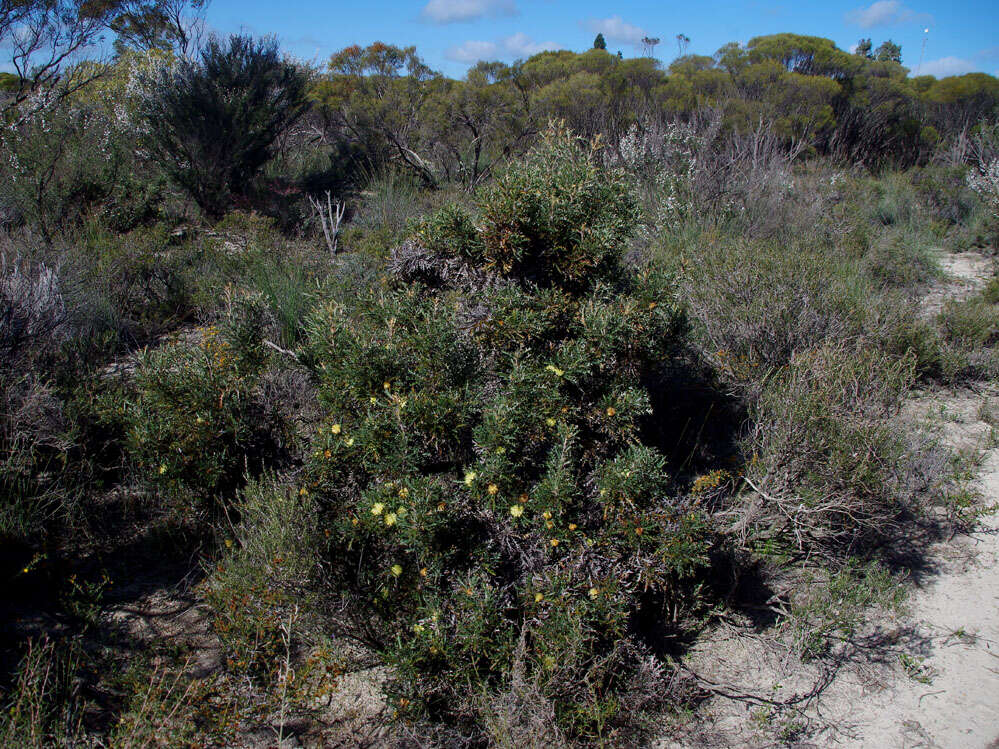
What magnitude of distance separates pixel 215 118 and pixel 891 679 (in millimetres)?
10034

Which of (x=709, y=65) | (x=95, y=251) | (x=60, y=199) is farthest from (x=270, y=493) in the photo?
(x=709, y=65)

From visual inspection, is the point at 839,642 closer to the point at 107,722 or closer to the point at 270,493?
the point at 270,493

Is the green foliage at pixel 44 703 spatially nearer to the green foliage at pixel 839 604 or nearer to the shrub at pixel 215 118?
the green foliage at pixel 839 604

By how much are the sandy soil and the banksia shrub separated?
1.27 feet

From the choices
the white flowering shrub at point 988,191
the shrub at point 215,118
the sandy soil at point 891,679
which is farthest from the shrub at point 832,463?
the shrub at point 215,118

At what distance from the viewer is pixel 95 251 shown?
6.22 metres

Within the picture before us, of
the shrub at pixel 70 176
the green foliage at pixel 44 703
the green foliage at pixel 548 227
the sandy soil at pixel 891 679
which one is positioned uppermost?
the shrub at pixel 70 176

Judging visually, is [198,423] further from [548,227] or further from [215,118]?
[215,118]

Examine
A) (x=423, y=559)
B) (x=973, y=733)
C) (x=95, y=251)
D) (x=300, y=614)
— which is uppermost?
(x=95, y=251)

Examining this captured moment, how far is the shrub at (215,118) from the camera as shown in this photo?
345 inches

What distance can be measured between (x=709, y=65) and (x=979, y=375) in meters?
13.5

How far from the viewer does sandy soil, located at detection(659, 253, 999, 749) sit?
8.84 ft

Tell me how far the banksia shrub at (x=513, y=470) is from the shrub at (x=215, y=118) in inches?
271

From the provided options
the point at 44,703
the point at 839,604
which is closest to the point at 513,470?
the point at 839,604
